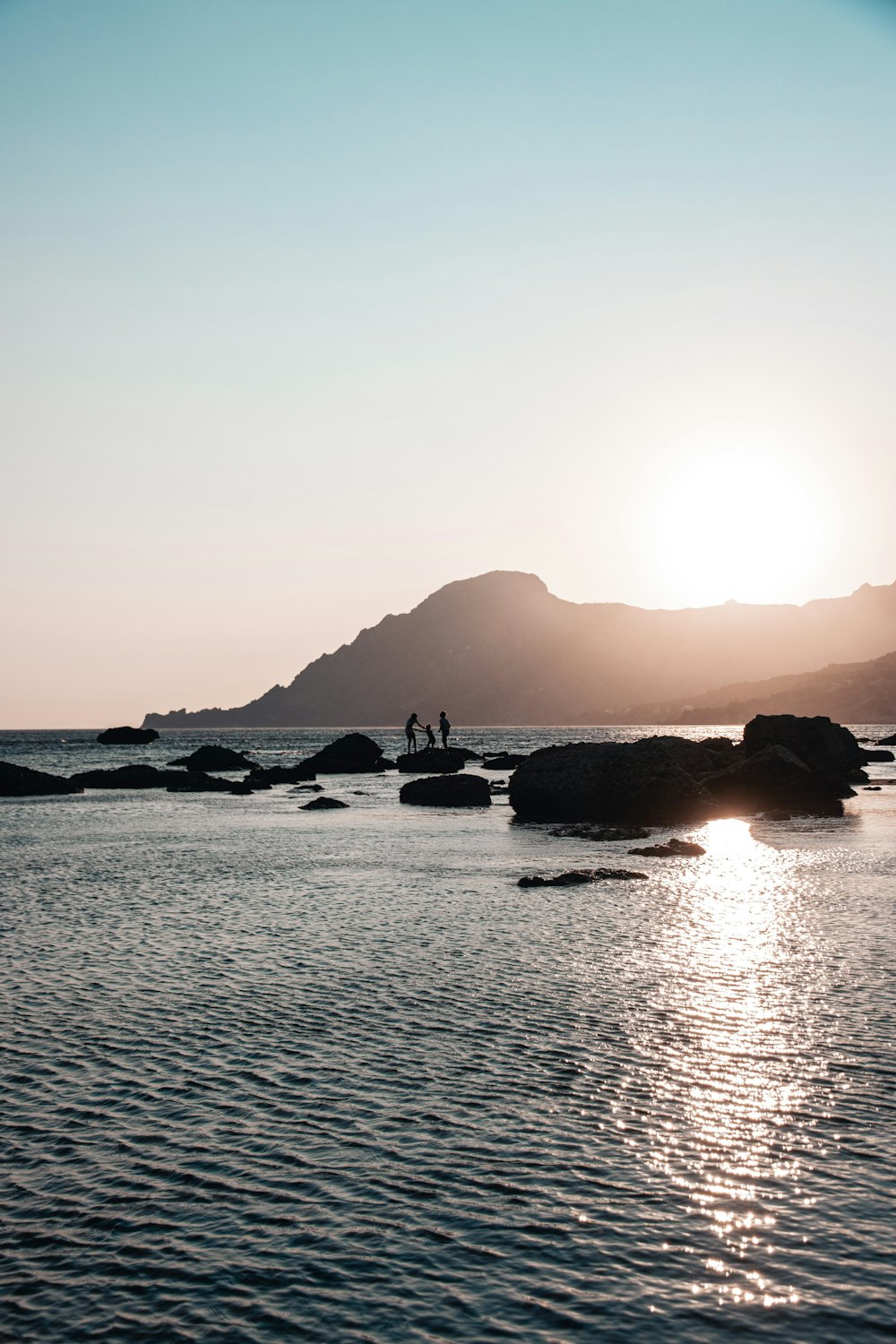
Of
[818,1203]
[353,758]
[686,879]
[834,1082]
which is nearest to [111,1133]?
[818,1203]

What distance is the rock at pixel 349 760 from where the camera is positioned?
8400 centimetres

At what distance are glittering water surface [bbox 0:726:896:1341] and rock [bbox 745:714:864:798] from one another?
2963cm

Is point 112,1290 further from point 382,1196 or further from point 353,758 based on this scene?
point 353,758

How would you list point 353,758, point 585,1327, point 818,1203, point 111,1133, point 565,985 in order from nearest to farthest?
point 585,1327 → point 818,1203 → point 111,1133 → point 565,985 → point 353,758

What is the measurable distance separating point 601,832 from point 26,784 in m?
39.2

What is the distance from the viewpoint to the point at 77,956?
1667 centimetres

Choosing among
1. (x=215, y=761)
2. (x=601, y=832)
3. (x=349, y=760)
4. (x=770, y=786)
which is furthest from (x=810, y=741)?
(x=215, y=761)

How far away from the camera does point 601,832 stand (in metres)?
33.3

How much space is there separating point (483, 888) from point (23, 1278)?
16156 millimetres

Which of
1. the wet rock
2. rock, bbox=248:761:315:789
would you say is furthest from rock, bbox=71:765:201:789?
the wet rock

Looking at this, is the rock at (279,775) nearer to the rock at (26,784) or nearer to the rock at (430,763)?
the rock at (430,763)

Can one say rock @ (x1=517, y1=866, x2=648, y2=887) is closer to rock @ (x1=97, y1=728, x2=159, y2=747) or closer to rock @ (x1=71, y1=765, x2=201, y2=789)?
rock @ (x1=71, y1=765, x2=201, y2=789)

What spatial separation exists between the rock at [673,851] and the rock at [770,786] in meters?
13.9

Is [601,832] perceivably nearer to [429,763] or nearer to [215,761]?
[429,763]
